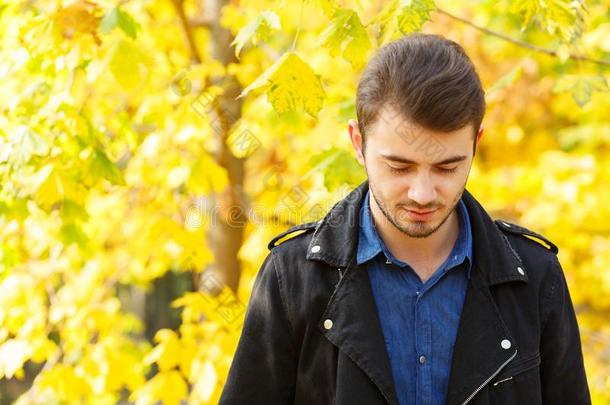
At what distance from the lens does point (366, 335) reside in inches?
79.5

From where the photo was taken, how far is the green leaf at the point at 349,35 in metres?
2.59

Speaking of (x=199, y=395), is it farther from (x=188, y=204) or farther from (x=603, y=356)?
(x=603, y=356)

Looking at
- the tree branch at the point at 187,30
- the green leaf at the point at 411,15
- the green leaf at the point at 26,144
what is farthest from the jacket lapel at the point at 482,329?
the tree branch at the point at 187,30

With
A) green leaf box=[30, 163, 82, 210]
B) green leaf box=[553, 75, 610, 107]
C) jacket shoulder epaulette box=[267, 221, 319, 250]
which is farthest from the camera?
green leaf box=[553, 75, 610, 107]

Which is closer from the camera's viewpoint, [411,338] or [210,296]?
[411,338]

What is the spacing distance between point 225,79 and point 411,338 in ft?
8.81

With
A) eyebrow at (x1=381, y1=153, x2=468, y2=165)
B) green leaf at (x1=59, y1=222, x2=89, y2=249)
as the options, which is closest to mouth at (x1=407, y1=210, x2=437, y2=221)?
eyebrow at (x1=381, y1=153, x2=468, y2=165)

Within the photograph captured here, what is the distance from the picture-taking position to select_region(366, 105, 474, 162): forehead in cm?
196

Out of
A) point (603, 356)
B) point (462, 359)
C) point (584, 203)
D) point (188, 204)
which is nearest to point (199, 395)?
point (188, 204)

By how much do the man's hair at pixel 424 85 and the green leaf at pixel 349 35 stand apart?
1.64 feet

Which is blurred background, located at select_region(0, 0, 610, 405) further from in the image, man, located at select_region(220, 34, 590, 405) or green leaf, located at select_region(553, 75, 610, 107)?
man, located at select_region(220, 34, 590, 405)

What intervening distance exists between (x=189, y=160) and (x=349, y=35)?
157 centimetres

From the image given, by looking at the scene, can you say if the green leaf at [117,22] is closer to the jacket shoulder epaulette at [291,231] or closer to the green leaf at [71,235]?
the green leaf at [71,235]

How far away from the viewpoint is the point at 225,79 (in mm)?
4457
